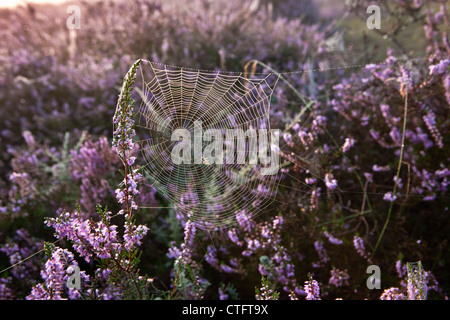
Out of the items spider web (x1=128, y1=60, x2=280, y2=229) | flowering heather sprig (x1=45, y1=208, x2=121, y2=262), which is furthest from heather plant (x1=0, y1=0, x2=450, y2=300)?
spider web (x1=128, y1=60, x2=280, y2=229)

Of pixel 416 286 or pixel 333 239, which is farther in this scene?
pixel 333 239

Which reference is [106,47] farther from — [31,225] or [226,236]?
[226,236]

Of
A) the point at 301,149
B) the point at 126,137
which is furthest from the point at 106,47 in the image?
the point at 126,137

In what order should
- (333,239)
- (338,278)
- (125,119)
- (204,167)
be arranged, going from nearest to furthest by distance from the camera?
(125,119), (338,278), (333,239), (204,167)

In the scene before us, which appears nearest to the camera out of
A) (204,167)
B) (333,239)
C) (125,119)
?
(125,119)

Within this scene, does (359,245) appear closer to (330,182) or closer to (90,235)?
(330,182)

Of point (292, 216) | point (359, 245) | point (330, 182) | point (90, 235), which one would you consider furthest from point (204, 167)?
point (90, 235)

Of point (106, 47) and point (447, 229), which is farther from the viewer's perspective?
point (106, 47)

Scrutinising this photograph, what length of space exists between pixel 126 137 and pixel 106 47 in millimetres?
5832

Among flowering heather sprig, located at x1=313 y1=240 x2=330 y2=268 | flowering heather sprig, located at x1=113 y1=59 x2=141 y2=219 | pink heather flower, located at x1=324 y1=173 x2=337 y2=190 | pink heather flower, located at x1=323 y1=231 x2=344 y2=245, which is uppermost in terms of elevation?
flowering heather sprig, located at x1=113 y1=59 x2=141 y2=219

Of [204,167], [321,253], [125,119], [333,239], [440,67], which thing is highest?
[440,67]

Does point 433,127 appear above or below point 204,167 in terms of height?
above

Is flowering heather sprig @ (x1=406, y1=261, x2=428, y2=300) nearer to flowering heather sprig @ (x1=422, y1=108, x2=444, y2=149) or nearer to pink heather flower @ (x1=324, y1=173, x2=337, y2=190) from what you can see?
pink heather flower @ (x1=324, y1=173, x2=337, y2=190)
